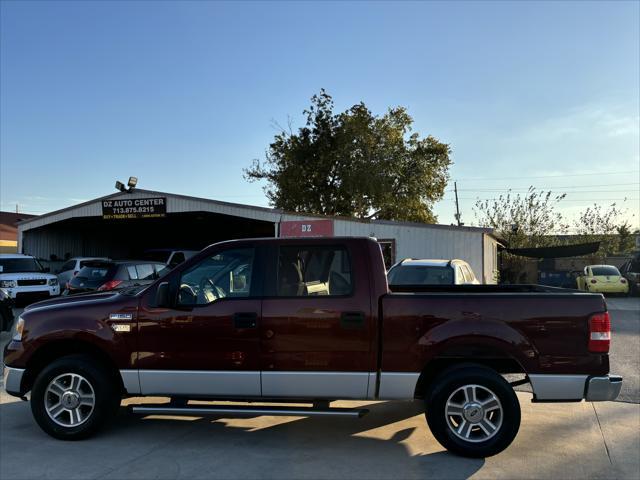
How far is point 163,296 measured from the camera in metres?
4.82

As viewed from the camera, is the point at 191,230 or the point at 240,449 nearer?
the point at 240,449

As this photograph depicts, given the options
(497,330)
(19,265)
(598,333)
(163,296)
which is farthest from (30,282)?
(598,333)

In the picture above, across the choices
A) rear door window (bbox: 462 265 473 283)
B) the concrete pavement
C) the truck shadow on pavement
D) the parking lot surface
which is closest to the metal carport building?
rear door window (bbox: 462 265 473 283)

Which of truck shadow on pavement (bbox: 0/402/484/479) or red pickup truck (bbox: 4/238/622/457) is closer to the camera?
truck shadow on pavement (bbox: 0/402/484/479)

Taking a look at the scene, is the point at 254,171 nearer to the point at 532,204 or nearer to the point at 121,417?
the point at 532,204

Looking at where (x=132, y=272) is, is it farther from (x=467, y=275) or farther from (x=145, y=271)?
(x=467, y=275)

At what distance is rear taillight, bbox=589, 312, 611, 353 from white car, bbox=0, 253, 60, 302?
15778 millimetres

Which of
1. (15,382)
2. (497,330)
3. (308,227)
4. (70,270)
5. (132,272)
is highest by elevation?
(308,227)

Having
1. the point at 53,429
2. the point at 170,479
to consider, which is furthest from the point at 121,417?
the point at 170,479

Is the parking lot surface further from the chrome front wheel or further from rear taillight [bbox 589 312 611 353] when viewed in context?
rear taillight [bbox 589 312 611 353]

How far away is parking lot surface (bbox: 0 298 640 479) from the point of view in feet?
14.1

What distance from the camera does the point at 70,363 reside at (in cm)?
500

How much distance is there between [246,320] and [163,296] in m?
0.79

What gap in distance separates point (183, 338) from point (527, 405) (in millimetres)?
4224
